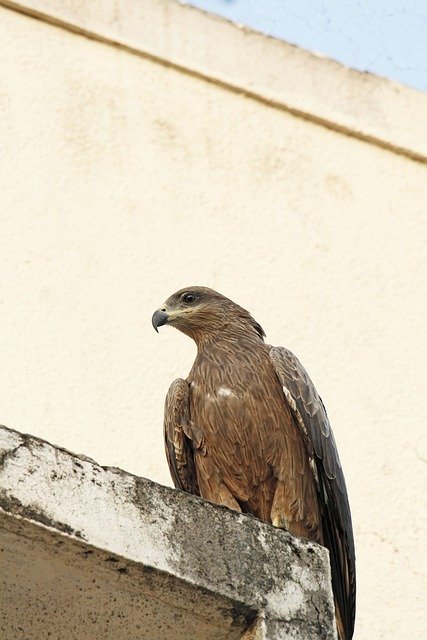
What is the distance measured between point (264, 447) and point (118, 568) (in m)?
2.51

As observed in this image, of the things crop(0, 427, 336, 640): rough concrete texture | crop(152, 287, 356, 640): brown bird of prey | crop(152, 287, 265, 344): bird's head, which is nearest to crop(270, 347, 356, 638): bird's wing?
crop(152, 287, 356, 640): brown bird of prey

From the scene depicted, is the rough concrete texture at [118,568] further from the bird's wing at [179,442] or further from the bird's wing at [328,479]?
the bird's wing at [179,442]

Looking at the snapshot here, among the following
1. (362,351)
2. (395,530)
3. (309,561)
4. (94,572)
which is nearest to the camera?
(94,572)

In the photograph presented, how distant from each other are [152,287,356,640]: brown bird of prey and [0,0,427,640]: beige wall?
1.78 feet

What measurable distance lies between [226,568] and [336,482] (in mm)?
2224

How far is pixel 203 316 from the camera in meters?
6.96

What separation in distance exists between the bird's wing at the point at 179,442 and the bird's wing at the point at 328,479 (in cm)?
43

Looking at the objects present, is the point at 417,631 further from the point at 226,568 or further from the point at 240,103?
the point at 240,103

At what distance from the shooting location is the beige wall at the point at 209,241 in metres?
6.86

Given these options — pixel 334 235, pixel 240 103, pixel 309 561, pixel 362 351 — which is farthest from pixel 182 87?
pixel 309 561

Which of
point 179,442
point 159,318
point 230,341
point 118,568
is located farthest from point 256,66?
point 118,568

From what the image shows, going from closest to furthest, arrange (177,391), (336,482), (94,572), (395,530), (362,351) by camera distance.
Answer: (94,572), (336,482), (177,391), (395,530), (362,351)

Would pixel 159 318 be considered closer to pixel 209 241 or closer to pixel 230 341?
pixel 230 341

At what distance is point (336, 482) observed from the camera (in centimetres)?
589
